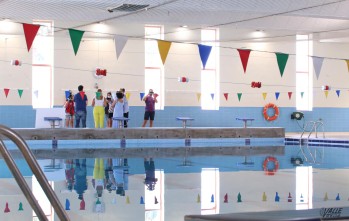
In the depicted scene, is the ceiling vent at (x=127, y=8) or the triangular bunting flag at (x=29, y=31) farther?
the ceiling vent at (x=127, y=8)

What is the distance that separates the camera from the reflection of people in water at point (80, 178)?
7363 millimetres

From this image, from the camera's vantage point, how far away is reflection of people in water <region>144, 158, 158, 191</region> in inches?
315

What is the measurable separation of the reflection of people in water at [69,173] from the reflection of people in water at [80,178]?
56 mm

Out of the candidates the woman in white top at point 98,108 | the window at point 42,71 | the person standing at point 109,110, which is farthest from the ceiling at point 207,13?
the person standing at point 109,110

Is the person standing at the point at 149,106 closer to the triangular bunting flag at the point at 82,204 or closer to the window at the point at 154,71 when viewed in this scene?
the window at the point at 154,71

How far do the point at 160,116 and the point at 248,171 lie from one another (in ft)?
35.2

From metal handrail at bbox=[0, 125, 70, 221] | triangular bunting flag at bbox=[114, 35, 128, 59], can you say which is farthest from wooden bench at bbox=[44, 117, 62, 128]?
metal handrail at bbox=[0, 125, 70, 221]

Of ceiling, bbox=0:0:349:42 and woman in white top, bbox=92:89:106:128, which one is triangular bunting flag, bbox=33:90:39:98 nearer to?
ceiling, bbox=0:0:349:42

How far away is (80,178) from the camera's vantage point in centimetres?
870

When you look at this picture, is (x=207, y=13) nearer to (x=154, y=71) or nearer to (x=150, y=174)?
(x=154, y=71)

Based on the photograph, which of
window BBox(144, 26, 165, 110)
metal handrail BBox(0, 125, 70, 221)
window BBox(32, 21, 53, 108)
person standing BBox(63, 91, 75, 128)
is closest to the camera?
metal handrail BBox(0, 125, 70, 221)

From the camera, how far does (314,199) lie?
6750 mm

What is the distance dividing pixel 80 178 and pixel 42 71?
1106 centimetres

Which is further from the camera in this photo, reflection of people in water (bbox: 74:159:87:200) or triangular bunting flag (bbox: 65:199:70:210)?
reflection of people in water (bbox: 74:159:87:200)
